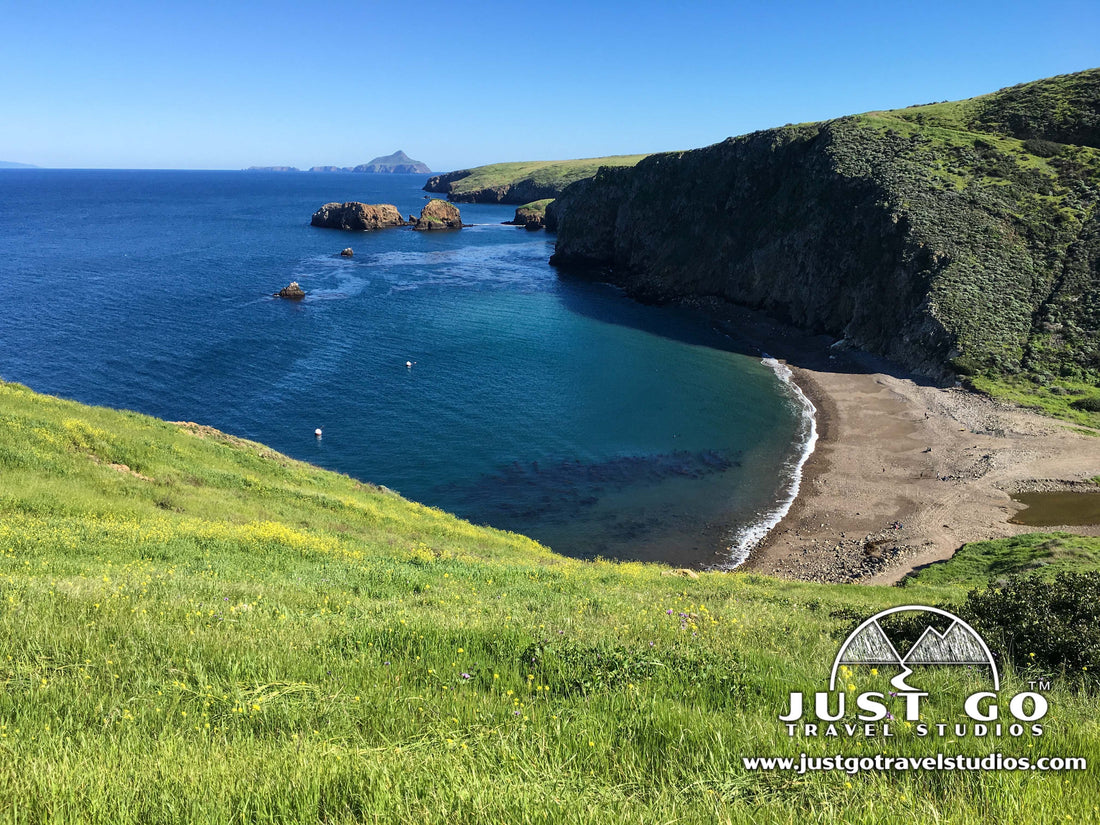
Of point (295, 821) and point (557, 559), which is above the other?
point (295, 821)

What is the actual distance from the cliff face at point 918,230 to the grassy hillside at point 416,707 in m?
54.9

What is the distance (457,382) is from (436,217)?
11813 cm

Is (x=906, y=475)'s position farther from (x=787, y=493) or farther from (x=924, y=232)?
(x=924, y=232)

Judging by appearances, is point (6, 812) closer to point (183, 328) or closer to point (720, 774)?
point (720, 774)

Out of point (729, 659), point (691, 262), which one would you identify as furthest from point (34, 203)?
point (729, 659)

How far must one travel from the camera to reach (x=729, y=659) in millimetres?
7582

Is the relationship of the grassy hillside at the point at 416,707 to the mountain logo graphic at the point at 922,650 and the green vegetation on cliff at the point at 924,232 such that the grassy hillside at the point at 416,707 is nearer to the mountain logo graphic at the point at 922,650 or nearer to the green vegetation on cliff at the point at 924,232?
the mountain logo graphic at the point at 922,650

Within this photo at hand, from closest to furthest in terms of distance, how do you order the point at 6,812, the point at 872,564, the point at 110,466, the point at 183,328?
1. the point at 6,812
2. the point at 110,466
3. the point at 872,564
4. the point at 183,328

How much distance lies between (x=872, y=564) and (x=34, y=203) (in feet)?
831

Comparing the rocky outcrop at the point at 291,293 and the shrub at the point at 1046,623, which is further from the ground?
the rocky outcrop at the point at 291,293


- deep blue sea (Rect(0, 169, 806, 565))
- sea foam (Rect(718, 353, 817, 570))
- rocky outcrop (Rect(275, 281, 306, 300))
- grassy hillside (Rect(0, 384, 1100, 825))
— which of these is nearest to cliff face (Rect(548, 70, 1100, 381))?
deep blue sea (Rect(0, 169, 806, 565))

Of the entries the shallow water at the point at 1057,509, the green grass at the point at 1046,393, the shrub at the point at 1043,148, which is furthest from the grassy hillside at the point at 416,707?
the shrub at the point at 1043,148

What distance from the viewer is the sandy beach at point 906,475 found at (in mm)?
31719

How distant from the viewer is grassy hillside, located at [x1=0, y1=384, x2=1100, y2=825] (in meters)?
3.93
